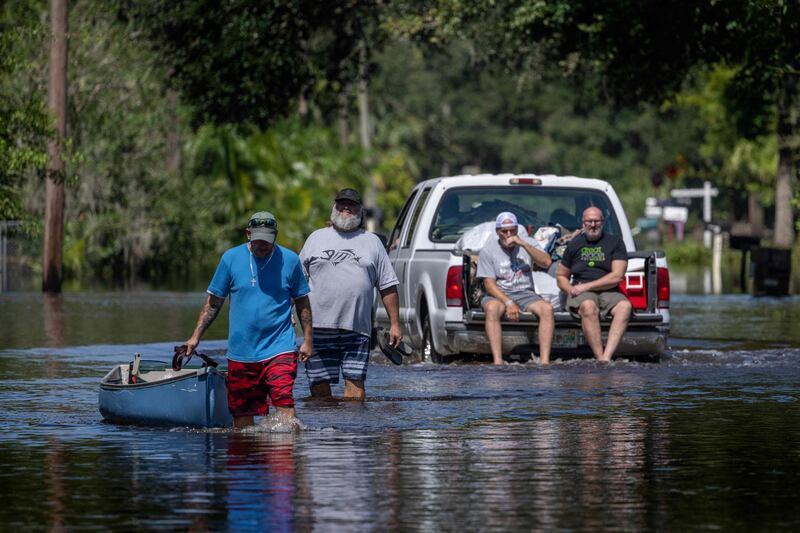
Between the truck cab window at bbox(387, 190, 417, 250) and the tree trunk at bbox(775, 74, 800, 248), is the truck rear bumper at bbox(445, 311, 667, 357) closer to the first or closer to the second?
the truck cab window at bbox(387, 190, 417, 250)

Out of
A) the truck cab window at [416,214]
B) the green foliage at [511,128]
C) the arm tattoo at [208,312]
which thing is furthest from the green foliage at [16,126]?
the green foliage at [511,128]

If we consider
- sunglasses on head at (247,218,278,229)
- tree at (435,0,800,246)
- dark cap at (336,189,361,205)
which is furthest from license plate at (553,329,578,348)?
sunglasses on head at (247,218,278,229)

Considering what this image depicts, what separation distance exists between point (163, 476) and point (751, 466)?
10.8ft

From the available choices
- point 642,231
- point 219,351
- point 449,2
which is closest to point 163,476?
point 219,351

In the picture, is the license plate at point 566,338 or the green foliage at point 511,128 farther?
the green foliage at point 511,128

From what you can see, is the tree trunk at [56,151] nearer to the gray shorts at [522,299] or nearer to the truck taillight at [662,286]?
the gray shorts at [522,299]

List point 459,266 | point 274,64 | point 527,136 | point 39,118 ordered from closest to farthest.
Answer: point 459,266, point 39,118, point 274,64, point 527,136

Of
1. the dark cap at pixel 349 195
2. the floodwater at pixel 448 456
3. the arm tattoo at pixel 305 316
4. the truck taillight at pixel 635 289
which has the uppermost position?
the dark cap at pixel 349 195

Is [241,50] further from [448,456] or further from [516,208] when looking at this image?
[448,456]

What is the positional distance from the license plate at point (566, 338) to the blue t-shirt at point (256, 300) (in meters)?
6.34

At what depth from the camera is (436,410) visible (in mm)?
14586

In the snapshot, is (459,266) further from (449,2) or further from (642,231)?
(642,231)

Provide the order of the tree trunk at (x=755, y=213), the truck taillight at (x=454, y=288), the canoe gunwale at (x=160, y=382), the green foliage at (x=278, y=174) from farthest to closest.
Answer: the tree trunk at (x=755, y=213) < the green foliage at (x=278, y=174) < the truck taillight at (x=454, y=288) < the canoe gunwale at (x=160, y=382)

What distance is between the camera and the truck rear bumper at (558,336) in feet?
60.5
